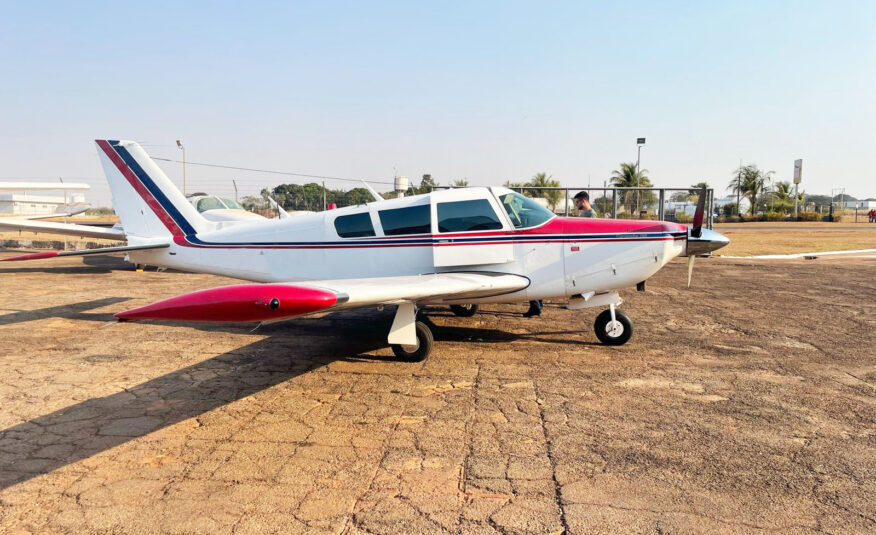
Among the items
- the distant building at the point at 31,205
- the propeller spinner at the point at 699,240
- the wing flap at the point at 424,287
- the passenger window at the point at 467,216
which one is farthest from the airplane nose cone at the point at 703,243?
the distant building at the point at 31,205

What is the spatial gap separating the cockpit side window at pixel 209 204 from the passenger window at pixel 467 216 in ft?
39.4

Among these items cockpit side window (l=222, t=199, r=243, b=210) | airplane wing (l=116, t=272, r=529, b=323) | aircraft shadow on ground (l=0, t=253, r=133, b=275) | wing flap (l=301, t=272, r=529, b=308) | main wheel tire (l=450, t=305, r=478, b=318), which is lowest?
main wheel tire (l=450, t=305, r=478, b=318)

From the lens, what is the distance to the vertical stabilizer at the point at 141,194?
9234 millimetres

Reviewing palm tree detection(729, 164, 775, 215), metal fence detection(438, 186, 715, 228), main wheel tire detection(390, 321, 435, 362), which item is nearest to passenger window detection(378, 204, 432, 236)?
main wheel tire detection(390, 321, 435, 362)

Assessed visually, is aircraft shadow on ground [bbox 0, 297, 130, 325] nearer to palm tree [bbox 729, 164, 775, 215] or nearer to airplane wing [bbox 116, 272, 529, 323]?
airplane wing [bbox 116, 272, 529, 323]

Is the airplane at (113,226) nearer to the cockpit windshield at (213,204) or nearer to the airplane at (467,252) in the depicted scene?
the cockpit windshield at (213,204)

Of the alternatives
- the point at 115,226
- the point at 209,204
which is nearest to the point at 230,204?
the point at 209,204

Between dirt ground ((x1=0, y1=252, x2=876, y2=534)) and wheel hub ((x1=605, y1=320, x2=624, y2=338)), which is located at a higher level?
wheel hub ((x1=605, y1=320, x2=624, y2=338))

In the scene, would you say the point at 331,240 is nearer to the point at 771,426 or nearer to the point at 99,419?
the point at 99,419

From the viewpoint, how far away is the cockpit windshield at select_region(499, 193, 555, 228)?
283 inches

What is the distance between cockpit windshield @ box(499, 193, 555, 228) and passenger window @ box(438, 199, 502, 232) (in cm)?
22

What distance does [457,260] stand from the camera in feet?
23.7

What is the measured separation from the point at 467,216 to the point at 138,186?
6120 mm

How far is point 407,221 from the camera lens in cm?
740
